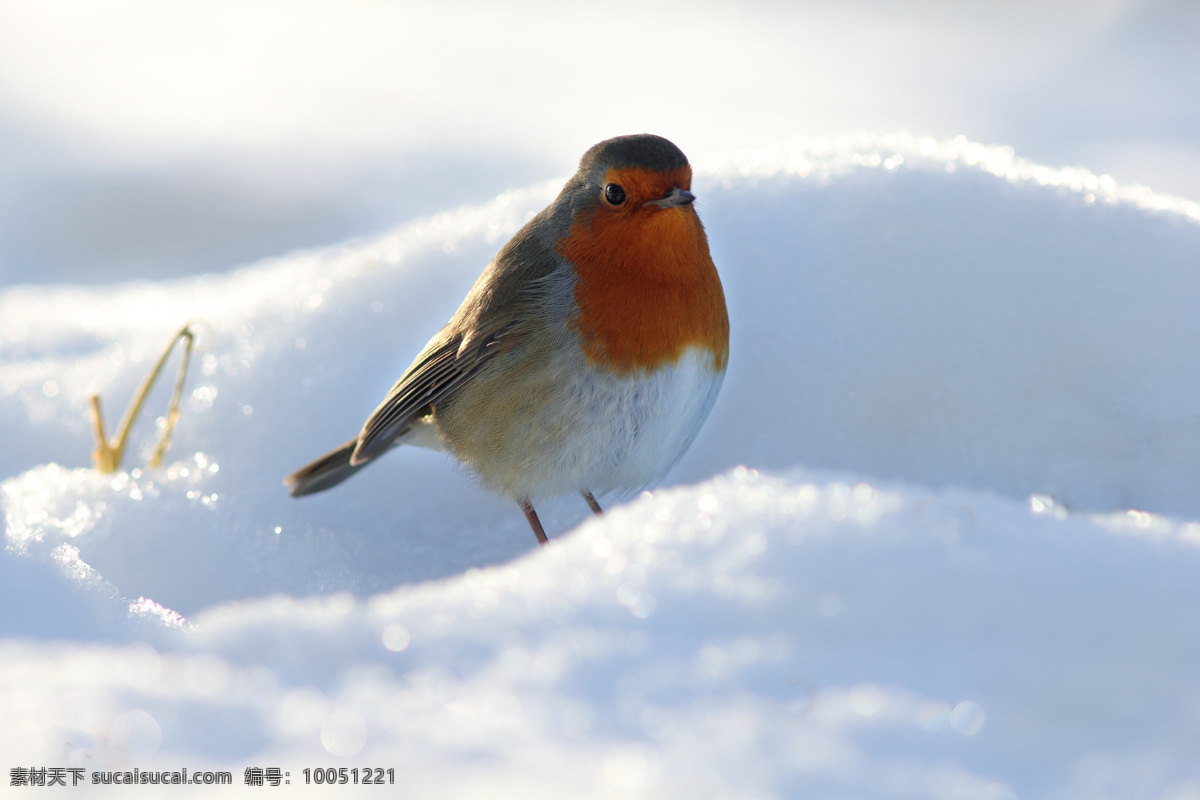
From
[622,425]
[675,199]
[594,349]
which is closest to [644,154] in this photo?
[675,199]

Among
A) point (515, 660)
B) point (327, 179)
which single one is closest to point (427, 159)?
point (327, 179)

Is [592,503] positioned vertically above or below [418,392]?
below

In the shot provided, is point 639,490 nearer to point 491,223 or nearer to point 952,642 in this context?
point 491,223

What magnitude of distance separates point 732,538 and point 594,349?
39.4 inches

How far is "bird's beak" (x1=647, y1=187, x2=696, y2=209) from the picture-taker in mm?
2449

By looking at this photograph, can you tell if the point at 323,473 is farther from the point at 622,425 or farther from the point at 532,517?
the point at 622,425

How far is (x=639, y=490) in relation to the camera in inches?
116

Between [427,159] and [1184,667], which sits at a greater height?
[427,159]

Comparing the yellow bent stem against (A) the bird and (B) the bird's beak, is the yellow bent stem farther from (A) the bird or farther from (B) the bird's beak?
(B) the bird's beak

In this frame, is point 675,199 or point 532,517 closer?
point 675,199

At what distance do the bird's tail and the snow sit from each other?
0.06 meters

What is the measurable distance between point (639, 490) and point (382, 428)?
78 cm

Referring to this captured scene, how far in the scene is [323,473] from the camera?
109 inches

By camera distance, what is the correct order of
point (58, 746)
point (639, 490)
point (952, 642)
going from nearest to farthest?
point (58, 746) → point (952, 642) → point (639, 490)
